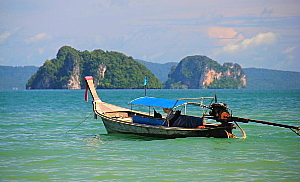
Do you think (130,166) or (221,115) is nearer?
(130,166)

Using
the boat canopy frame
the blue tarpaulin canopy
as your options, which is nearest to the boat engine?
Result: the boat canopy frame

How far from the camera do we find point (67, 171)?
48.9ft

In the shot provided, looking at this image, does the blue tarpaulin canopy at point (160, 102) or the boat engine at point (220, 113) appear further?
the blue tarpaulin canopy at point (160, 102)

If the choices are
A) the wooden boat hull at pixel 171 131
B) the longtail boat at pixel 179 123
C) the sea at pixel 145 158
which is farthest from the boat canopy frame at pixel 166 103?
the sea at pixel 145 158

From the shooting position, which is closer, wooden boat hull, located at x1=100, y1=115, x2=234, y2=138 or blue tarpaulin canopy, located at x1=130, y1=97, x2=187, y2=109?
wooden boat hull, located at x1=100, y1=115, x2=234, y2=138

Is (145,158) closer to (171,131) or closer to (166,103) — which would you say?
(171,131)

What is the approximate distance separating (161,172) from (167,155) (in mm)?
2793

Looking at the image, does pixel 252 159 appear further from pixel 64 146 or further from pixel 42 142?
pixel 42 142

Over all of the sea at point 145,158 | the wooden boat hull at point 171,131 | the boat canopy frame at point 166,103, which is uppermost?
the boat canopy frame at point 166,103

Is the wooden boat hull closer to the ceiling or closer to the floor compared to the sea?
closer to the ceiling

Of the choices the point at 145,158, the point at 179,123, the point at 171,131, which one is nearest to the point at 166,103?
the point at 179,123

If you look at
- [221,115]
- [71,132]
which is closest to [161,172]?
[221,115]

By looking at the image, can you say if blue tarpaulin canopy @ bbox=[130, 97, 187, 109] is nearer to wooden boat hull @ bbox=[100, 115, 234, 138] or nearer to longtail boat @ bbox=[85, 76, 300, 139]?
longtail boat @ bbox=[85, 76, 300, 139]

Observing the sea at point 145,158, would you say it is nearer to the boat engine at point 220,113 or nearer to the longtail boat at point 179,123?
the longtail boat at point 179,123
